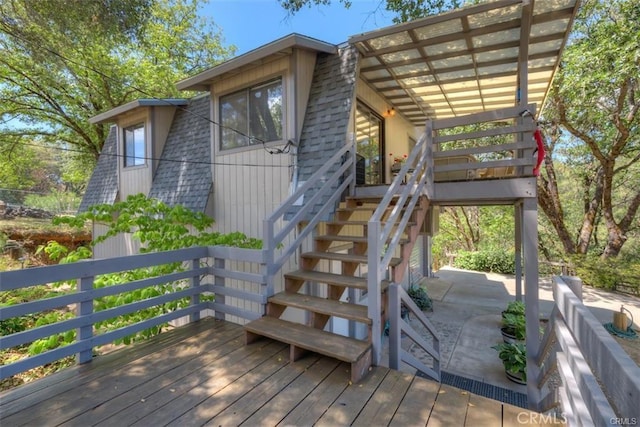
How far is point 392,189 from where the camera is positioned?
323 centimetres

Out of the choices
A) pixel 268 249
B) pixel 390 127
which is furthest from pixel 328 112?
pixel 390 127

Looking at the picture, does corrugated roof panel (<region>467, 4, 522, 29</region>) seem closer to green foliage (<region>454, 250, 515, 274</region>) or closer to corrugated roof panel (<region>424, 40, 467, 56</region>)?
corrugated roof panel (<region>424, 40, 467, 56</region>)

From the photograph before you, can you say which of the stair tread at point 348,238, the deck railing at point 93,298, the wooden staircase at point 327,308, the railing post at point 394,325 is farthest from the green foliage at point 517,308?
the deck railing at point 93,298

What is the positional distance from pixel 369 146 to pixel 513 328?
4.69 meters

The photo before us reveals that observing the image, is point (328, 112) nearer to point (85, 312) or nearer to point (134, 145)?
point (85, 312)

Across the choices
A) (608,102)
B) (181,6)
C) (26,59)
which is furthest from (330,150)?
(181,6)

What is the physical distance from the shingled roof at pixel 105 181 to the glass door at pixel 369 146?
707 centimetres

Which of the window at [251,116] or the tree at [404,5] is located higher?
the tree at [404,5]

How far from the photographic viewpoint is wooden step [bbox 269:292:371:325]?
9.40 ft

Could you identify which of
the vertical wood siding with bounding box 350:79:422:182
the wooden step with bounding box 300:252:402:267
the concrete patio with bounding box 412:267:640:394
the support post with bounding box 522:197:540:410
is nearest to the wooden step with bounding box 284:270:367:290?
the wooden step with bounding box 300:252:402:267

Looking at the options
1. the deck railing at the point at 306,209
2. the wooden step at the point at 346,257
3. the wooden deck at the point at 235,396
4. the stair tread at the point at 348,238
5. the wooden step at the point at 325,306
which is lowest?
the wooden deck at the point at 235,396

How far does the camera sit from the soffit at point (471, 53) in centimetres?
387

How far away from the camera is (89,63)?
1026cm

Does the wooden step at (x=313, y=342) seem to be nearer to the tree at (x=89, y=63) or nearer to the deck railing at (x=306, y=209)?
the deck railing at (x=306, y=209)
